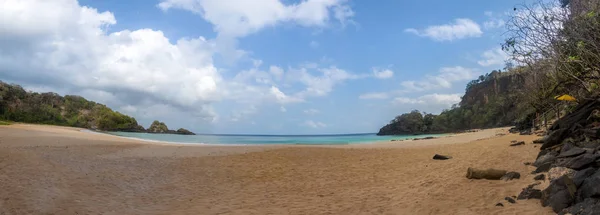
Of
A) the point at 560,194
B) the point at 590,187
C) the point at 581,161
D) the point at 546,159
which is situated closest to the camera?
the point at 590,187

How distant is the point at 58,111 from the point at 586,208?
10273 cm

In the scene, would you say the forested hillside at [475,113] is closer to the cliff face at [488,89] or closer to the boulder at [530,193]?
the cliff face at [488,89]

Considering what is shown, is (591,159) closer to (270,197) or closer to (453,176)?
(453,176)

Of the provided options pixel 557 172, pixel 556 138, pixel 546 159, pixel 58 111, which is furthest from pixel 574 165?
pixel 58 111

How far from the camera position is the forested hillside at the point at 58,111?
233ft

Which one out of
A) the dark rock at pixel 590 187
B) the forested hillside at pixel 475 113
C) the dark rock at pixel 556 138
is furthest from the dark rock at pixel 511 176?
the forested hillside at pixel 475 113

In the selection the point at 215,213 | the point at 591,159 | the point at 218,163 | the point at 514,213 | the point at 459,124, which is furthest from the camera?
the point at 459,124

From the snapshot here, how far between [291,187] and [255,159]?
7.19m

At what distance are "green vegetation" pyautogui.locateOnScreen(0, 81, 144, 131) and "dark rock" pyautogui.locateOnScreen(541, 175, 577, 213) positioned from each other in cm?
8443

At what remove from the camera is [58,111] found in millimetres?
85875

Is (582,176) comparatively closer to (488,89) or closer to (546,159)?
(546,159)

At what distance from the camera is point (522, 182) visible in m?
8.27

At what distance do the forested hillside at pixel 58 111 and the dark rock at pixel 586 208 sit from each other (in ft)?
279

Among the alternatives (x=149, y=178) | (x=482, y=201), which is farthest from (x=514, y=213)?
(x=149, y=178)
